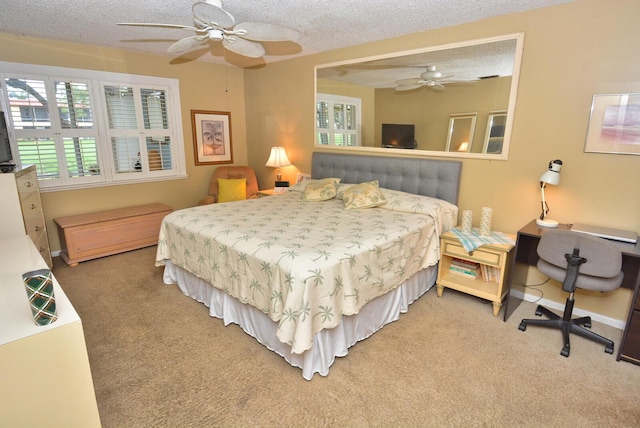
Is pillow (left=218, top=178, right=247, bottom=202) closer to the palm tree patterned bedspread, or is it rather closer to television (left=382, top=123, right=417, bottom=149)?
the palm tree patterned bedspread

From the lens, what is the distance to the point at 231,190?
511 cm

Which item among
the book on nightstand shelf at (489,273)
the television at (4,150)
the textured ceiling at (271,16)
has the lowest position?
the book on nightstand shelf at (489,273)

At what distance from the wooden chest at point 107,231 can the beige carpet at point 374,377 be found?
1252 millimetres

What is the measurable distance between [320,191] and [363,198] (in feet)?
1.99

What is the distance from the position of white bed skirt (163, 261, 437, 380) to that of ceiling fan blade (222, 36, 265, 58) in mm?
2061

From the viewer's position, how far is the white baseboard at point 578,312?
2758 millimetres

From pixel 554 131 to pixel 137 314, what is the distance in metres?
3.88

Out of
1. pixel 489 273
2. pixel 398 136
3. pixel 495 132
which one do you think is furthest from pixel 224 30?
pixel 489 273

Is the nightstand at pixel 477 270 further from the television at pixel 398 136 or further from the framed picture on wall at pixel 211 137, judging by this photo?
the framed picture on wall at pixel 211 137

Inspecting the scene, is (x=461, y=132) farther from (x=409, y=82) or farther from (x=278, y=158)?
(x=278, y=158)

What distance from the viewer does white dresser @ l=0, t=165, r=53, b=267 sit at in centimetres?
267

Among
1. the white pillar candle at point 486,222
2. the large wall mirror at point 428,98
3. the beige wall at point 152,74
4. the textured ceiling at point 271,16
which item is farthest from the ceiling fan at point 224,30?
the white pillar candle at point 486,222

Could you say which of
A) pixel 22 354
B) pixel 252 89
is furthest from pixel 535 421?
pixel 252 89

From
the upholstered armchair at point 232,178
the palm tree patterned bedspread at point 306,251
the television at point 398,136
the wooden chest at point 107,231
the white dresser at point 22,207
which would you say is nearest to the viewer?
the palm tree patterned bedspread at point 306,251
